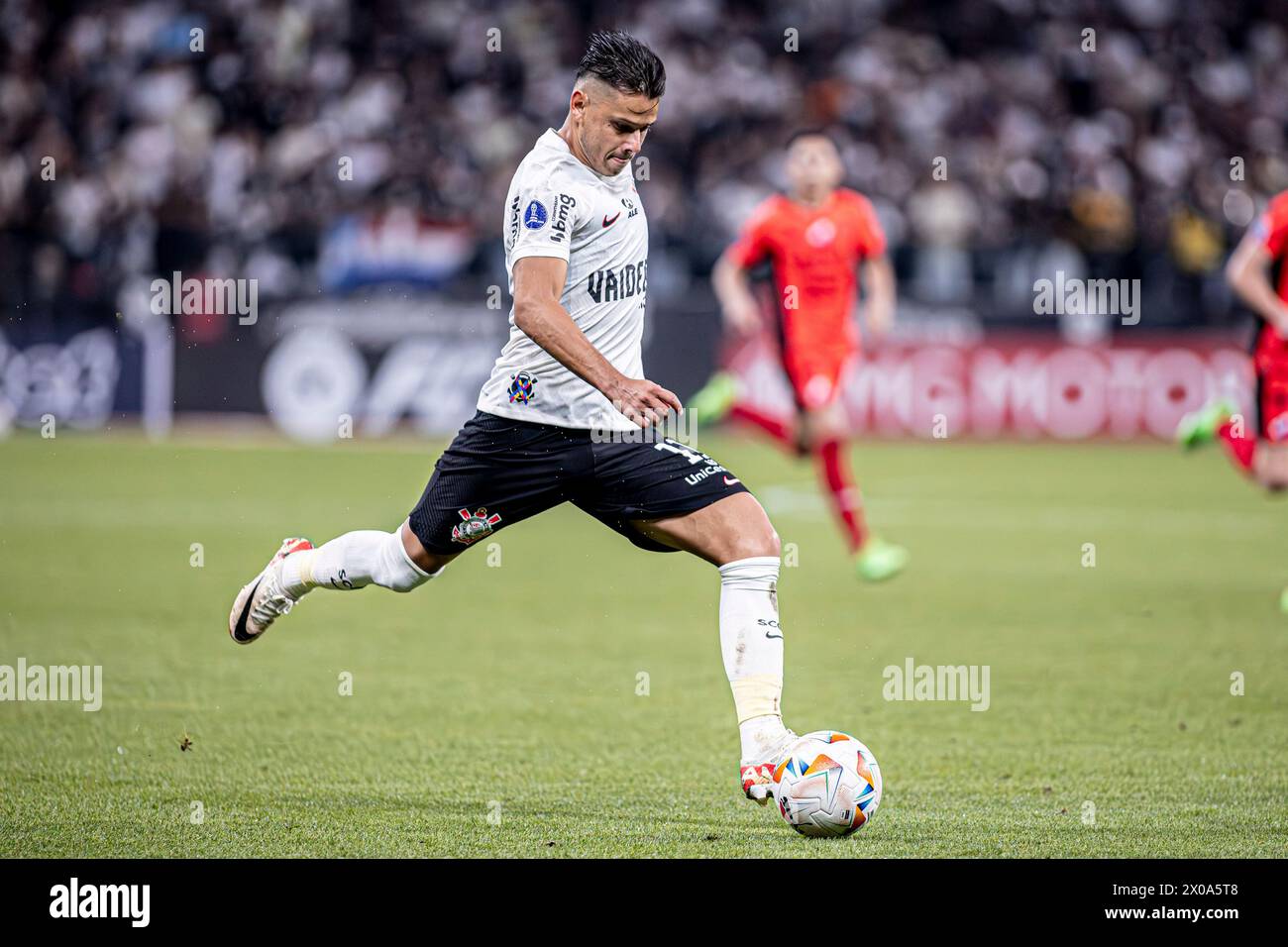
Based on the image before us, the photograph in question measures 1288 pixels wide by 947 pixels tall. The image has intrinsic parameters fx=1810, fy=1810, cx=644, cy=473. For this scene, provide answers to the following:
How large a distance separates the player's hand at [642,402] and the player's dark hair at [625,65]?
34.7 inches

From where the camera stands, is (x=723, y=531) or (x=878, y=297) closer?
(x=723, y=531)

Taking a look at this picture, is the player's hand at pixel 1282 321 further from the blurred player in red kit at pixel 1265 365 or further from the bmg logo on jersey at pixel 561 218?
the bmg logo on jersey at pixel 561 218

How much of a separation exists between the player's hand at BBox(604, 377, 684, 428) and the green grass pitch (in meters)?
1.13

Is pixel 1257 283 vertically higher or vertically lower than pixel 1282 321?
higher

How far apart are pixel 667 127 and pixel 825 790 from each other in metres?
19.6

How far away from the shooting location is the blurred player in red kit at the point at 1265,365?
9031 mm

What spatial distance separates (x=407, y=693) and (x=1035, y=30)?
20.3m

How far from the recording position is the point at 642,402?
15.8 feet

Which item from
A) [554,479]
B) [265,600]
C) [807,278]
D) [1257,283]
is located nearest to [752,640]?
[554,479]

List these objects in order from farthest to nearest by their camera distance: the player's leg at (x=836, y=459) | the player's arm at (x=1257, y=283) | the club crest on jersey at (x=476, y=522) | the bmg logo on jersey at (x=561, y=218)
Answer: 1. the player's leg at (x=836, y=459)
2. the player's arm at (x=1257, y=283)
3. the club crest on jersey at (x=476, y=522)
4. the bmg logo on jersey at (x=561, y=218)

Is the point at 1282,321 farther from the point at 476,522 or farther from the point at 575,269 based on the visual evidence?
the point at 476,522

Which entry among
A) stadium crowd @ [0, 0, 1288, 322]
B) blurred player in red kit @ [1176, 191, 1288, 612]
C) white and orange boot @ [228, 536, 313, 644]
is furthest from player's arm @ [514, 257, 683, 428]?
stadium crowd @ [0, 0, 1288, 322]

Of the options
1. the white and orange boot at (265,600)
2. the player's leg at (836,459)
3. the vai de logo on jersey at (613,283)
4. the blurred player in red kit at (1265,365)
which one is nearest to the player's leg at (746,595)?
the vai de logo on jersey at (613,283)

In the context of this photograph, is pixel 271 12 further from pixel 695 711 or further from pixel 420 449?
pixel 695 711
